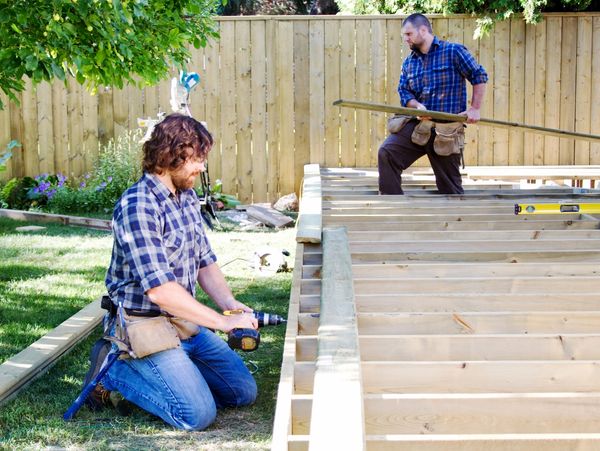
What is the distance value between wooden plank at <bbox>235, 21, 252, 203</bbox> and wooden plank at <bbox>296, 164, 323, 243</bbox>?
237 cm

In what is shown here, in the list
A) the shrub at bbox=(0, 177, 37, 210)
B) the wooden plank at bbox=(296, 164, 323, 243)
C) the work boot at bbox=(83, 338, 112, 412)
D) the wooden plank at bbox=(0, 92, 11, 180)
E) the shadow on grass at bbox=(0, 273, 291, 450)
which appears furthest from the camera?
the wooden plank at bbox=(0, 92, 11, 180)

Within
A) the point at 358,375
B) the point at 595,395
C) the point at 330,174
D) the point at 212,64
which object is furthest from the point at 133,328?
the point at 212,64

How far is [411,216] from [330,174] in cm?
360

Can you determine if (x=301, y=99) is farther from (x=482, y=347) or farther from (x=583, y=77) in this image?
(x=482, y=347)

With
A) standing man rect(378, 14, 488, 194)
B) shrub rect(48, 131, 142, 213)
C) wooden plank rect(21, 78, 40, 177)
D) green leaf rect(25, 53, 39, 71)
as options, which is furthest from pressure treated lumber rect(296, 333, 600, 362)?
wooden plank rect(21, 78, 40, 177)

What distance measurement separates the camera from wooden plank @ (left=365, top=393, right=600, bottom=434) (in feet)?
7.93

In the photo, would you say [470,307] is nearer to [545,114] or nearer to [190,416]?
[190,416]

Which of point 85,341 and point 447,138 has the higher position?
point 447,138

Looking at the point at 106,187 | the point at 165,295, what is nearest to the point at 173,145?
the point at 165,295

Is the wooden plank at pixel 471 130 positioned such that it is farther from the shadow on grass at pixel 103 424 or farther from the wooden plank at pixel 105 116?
the shadow on grass at pixel 103 424

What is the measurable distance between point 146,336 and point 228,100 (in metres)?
7.09

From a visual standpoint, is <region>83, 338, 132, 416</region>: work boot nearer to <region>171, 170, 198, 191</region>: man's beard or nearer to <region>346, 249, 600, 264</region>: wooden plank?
<region>171, 170, 198, 191</region>: man's beard

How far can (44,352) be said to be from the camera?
415cm

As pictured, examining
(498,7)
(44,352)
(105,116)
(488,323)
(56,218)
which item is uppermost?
(498,7)
